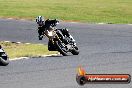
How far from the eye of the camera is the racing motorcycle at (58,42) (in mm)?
18938

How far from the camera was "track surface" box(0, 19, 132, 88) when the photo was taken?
12922 mm

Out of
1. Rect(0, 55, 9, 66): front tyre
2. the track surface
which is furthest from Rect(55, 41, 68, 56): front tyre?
Rect(0, 55, 9, 66): front tyre

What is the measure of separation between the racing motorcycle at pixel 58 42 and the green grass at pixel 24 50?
0.65m

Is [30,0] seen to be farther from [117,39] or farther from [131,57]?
[131,57]

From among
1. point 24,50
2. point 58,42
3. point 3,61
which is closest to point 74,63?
point 3,61

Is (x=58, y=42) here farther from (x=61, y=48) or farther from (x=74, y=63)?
(x=74, y=63)

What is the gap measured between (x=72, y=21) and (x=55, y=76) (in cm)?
2337

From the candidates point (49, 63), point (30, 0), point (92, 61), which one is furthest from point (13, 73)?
point (30, 0)

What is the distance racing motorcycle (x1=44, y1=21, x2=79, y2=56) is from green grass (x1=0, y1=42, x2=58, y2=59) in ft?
2.12

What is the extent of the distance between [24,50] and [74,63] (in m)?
4.46

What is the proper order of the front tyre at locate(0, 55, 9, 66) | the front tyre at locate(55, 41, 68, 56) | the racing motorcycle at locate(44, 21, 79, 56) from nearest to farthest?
the front tyre at locate(0, 55, 9, 66), the front tyre at locate(55, 41, 68, 56), the racing motorcycle at locate(44, 21, 79, 56)

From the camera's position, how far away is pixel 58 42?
62.5 feet

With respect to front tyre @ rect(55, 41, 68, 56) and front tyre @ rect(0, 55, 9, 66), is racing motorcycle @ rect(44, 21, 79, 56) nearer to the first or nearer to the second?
front tyre @ rect(55, 41, 68, 56)

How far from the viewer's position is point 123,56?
725 inches
